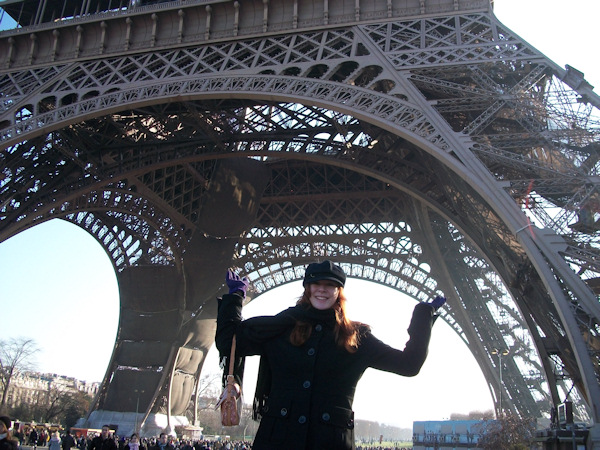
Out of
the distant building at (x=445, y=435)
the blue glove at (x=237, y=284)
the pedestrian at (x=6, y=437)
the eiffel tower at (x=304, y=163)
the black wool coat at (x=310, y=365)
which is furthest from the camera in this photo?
the distant building at (x=445, y=435)

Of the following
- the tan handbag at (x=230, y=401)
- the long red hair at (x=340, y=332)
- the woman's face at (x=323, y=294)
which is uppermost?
the woman's face at (x=323, y=294)

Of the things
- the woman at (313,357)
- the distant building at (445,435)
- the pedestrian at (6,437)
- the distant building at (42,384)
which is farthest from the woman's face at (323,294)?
the distant building at (42,384)

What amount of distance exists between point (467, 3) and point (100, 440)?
1411 cm

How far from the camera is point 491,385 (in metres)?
28.4

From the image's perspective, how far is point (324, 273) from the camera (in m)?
2.50

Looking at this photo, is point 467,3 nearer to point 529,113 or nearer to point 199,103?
point 529,113

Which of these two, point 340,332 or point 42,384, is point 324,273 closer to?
point 340,332

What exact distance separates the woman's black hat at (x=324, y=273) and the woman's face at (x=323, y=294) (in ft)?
0.07

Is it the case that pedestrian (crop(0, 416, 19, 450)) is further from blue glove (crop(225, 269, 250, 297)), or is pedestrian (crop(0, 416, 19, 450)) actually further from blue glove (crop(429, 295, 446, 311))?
blue glove (crop(429, 295, 446, 311))

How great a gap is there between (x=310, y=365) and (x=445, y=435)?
4447 cm

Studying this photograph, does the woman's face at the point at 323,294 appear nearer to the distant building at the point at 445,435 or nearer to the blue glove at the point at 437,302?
the blue glove at the point at 437,302

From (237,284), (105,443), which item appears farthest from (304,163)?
(237,284)

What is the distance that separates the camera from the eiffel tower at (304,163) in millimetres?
12273

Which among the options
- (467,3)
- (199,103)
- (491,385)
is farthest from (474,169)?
(491,385)
